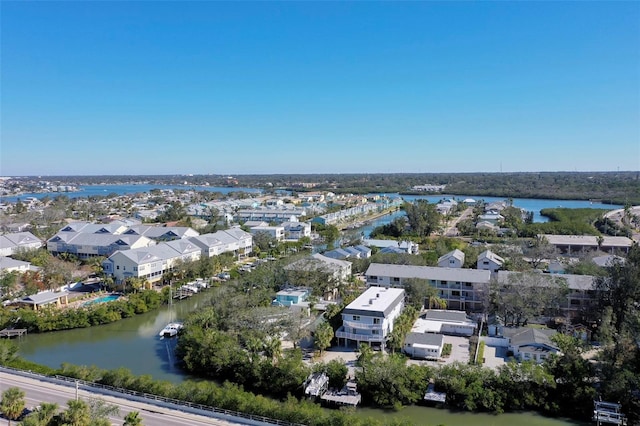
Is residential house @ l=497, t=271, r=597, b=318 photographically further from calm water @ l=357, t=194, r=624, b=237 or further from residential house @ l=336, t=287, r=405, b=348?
calm water @ l=357, t=194, r=624, b=237

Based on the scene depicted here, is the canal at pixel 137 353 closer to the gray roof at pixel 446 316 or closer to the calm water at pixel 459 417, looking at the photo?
the calm water at pixel 459 417

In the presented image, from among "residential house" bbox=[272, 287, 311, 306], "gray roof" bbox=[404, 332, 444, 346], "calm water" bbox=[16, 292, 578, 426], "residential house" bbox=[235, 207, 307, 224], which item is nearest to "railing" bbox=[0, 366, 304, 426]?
"calm water" bbox=[16, 292, 578, 426]

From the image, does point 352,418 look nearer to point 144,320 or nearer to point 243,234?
point 144,320

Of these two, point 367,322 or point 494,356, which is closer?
point 494,356

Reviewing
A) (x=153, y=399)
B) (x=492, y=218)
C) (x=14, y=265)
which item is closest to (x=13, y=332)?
(x=14, y=265)

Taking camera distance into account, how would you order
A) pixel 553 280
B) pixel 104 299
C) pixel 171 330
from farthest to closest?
pixel 104 299 → pixel 553 280 → pixel 171 330

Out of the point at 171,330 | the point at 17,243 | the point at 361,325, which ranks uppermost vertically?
the point at 17,243

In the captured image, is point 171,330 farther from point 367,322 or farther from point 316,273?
point 367,322
